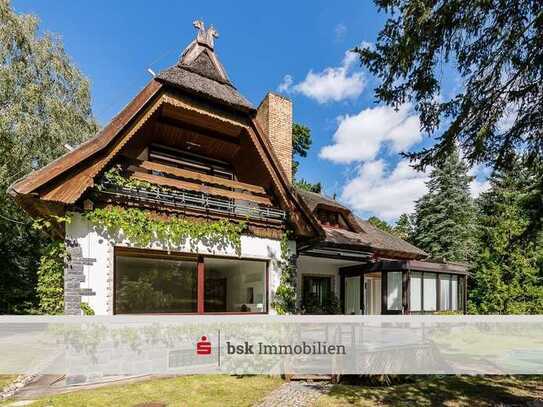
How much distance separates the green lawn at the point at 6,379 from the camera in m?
9.27

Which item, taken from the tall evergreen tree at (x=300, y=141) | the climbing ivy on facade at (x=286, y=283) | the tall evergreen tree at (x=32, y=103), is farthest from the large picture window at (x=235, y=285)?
A: the tall evergreen tree at (x=300, y=141)

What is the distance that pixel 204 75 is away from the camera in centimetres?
1127

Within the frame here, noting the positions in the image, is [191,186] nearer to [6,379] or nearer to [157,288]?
[6,379]

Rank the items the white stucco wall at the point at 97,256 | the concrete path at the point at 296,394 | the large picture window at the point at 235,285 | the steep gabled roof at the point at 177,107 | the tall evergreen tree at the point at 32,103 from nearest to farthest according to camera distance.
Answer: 1. the concrete path at the point at 296,394
2. the steep gabled roof at the point at 177,107
3. the white stucco wall at the point at 97,256
4. the large picture window at the point at 235,285
5. the tall evergreen tree at the point at 32,103

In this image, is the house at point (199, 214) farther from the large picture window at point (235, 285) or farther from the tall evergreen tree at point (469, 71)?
the tall evergreen tree at point (469, 71)

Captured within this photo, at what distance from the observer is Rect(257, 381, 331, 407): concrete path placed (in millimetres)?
7907

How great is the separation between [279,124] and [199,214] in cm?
614

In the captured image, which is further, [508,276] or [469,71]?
[508,276]

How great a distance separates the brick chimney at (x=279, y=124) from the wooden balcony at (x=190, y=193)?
296 cm

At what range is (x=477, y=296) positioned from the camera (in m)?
27.2

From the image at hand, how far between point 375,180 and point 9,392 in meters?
63.2

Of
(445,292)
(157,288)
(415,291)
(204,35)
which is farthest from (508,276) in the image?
(204,35)

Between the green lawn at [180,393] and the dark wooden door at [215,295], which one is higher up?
the dark wooden door at [215,295]

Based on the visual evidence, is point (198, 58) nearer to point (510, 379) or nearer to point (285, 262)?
point (285, 262)
